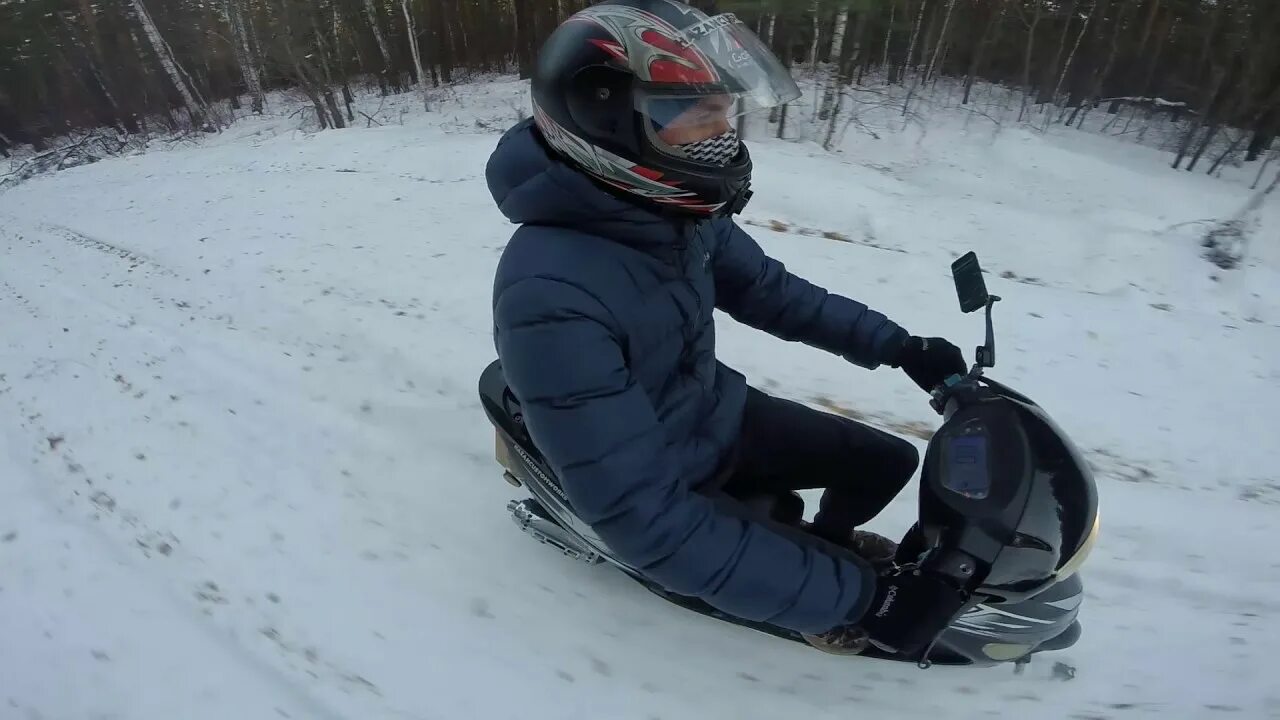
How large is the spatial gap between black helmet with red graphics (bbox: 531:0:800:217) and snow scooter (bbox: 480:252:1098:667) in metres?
0.93

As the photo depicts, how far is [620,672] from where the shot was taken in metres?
2.16

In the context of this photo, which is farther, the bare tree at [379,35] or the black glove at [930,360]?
the bare tree at [379,35]

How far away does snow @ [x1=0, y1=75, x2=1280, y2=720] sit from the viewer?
2.11 m

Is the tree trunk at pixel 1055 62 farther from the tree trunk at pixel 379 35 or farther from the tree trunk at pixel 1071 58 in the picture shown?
the tree trunk at pixel 379 35

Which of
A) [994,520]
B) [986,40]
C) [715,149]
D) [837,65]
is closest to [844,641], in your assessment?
[994,520]

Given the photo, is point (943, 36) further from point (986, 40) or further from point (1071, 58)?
point (1071, 58)

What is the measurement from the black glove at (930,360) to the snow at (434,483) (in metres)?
0.77

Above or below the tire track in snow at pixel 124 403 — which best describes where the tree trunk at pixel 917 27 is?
above

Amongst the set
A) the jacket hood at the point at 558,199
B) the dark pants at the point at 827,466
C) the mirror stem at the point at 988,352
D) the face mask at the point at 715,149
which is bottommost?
the dark pants at the point at 827,466

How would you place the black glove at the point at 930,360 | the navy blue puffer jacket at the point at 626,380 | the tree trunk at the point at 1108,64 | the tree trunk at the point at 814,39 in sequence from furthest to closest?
the tree trunk at the point at 1108,64 → the tree trunk at the point at 814,39 → the black glove at the point at 930,360 → the navy blue puffer jacket at the point at 626,380

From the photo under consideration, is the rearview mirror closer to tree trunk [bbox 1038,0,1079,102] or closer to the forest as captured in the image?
the forest

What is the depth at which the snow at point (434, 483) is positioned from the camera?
2.11 m

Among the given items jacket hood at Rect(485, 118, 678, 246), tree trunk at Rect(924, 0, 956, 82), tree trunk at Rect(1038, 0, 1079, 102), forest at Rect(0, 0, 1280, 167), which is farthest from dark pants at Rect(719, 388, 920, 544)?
tree trunk at Rect(1038, 0, 1079, 102)

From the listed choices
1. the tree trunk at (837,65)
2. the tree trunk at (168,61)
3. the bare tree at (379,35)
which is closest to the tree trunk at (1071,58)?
the tree trunk at (837,65)
